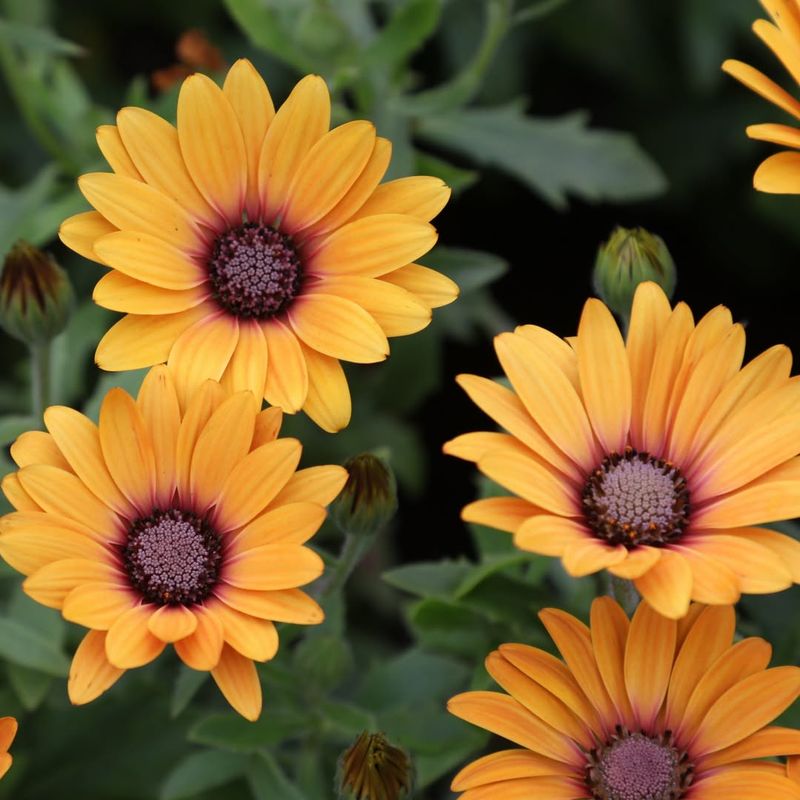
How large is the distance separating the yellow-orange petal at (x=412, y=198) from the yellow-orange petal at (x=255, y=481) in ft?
0.98

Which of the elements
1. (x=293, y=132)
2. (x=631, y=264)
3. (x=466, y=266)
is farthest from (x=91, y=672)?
(x=466, y=266)

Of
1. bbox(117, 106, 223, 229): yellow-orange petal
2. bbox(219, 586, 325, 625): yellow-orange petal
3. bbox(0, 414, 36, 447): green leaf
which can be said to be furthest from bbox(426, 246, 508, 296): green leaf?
bbox(219, 586, 325, 625): yellow-orange petal

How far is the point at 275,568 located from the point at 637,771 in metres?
0.42

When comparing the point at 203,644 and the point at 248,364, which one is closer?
the point at 203,644

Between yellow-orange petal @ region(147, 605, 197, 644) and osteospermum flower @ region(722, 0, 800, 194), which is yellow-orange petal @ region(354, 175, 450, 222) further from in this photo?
yellow-orange petal @ region(147, 605, 197, 644)

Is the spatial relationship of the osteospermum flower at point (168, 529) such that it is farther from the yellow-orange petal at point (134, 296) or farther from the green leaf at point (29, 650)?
the green leaf at point (29, 650)

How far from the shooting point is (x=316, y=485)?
1.41 m

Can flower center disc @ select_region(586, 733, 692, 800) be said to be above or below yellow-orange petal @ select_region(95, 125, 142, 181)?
below

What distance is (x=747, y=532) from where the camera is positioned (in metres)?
1.37

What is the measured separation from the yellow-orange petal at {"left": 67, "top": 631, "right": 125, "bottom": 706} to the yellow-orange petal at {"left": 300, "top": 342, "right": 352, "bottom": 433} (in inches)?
11.9

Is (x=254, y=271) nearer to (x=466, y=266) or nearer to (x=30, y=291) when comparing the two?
(x=30, y=291)

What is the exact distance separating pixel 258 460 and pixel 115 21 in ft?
5.56

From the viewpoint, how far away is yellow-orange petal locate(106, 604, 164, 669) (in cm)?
131

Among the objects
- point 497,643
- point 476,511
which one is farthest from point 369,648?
point 476,511
